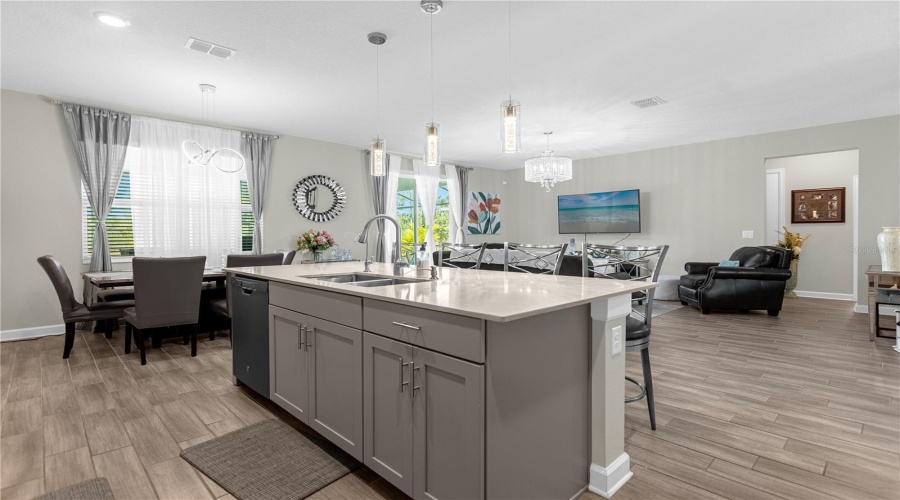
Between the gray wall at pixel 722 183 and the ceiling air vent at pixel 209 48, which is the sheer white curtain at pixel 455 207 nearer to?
Answer: the gray wall at pixel 722 183

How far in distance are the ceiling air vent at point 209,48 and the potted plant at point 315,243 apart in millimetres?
2632

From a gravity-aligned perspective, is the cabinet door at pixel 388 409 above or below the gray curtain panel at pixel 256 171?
below

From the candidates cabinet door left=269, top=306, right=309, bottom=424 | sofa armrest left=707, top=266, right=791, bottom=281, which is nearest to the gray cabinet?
cabinet door left=269, top=306, right=309, bottom=424

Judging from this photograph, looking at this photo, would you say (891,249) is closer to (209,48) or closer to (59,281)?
(209,48)

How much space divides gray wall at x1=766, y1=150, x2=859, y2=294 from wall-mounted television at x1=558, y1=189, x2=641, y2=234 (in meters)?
2.46

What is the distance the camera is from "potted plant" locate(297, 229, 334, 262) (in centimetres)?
557

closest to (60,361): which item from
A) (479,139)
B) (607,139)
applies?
(479,139)

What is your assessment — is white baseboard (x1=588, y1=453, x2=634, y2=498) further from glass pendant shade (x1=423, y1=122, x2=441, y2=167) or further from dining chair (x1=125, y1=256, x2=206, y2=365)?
dining chair (x1=125, y1=256, x2=206, y2=365)

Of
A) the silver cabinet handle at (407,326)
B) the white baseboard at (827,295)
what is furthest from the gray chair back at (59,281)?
the white baseboard at (827,295)

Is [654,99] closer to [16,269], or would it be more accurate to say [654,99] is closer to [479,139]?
[479,139]

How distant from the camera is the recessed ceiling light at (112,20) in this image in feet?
8.98

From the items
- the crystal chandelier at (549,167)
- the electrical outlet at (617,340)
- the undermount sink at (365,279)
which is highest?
the crystal chandelier at (549,167)

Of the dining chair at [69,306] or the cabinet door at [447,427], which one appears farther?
the dining chair at [69,306]

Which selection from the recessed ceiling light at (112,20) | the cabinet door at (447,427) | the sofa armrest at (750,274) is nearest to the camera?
the cabinet door at (447,427)
